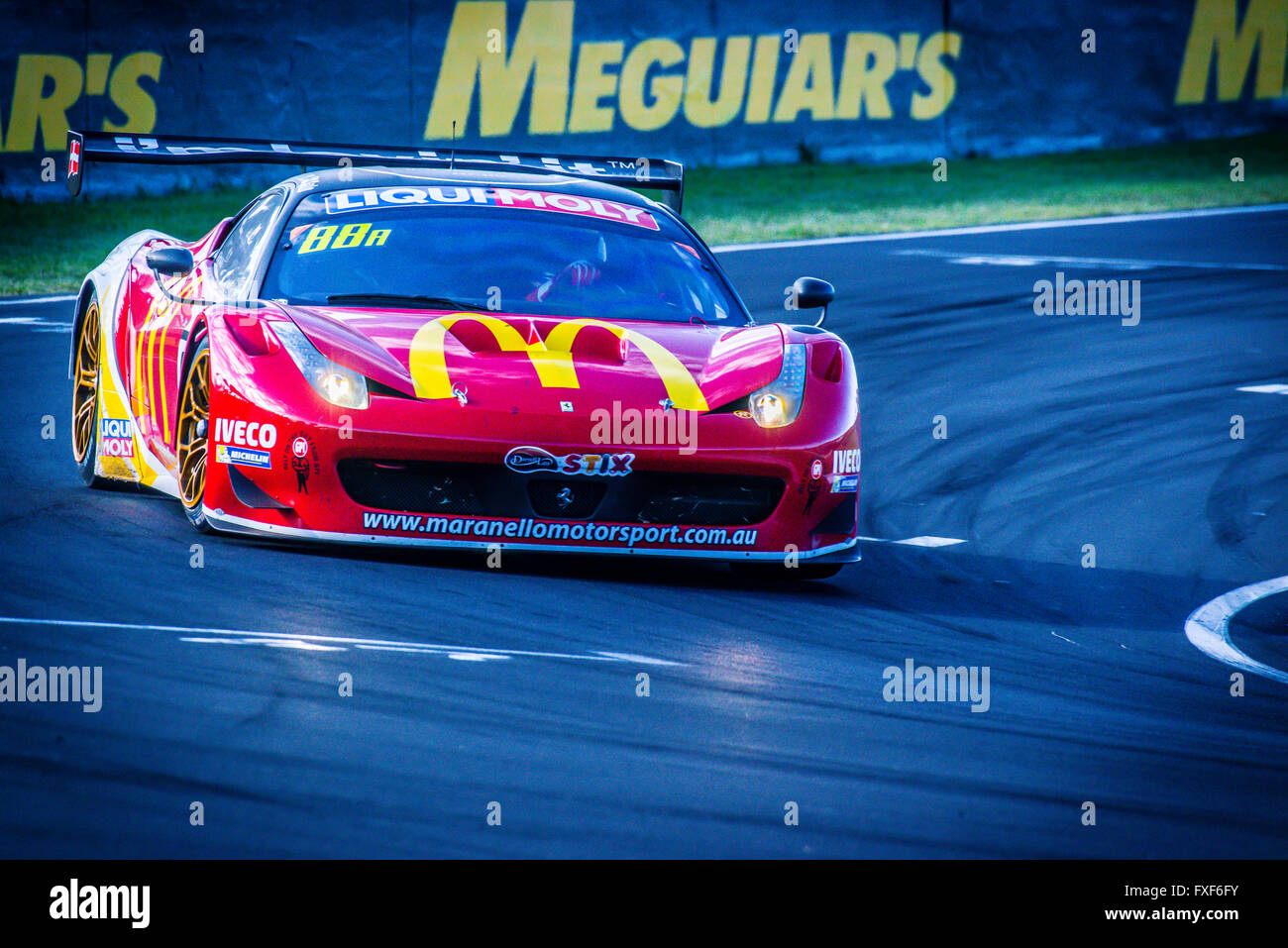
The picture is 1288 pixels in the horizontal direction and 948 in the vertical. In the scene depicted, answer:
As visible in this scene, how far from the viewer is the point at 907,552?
7324mm

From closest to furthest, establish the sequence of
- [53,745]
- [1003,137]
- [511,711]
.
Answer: [53,745], [511,711], [1003,137]

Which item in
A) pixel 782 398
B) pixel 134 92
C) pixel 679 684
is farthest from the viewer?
pixel 134 92

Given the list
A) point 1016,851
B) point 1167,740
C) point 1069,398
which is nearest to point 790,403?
point 1167,740

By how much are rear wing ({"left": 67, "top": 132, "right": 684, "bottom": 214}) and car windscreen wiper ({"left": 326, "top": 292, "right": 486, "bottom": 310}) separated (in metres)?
0.97

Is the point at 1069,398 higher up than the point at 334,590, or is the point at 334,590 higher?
the point at 1069,398

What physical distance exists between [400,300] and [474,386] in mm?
781

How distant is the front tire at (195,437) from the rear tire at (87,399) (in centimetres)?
104

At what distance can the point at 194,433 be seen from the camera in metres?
6.38

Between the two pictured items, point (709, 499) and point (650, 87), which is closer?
point (709, 499)

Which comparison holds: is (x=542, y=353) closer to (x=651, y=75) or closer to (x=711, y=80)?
(x=651, y=75)

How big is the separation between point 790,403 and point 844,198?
13.6m

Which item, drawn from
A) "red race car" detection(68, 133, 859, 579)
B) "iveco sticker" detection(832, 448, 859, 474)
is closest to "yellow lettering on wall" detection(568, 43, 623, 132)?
"red race car" detection(68, 133, 859, 579)

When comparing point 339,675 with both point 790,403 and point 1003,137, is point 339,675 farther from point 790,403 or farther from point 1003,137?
point 1003,137

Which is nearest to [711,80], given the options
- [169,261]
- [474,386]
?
[169,261]
